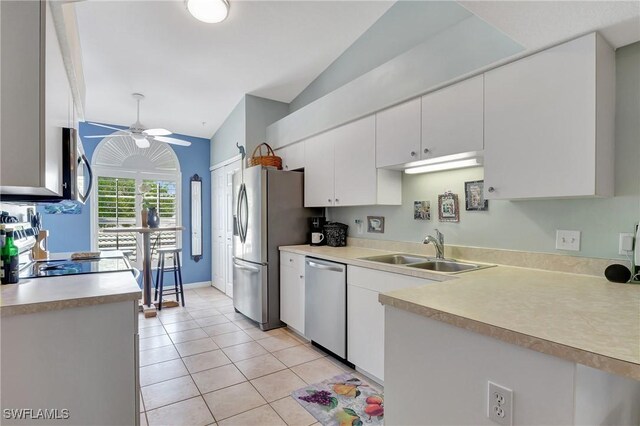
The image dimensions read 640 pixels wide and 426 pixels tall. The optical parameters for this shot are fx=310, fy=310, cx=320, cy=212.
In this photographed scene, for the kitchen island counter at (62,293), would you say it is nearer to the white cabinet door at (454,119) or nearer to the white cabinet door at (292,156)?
the white cabinet door at (454,119)

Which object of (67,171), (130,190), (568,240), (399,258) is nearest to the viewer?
Answer: (67,171)

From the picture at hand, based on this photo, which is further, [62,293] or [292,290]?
[292,290]

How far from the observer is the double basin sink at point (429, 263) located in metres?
2.24

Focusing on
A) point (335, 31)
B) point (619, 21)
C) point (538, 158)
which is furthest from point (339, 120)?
point (619, 21)

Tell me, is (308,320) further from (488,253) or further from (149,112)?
(149,112)

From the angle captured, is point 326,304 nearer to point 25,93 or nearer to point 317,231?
point 317,231

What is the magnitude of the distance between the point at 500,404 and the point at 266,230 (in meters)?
2.77

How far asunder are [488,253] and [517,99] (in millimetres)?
1027

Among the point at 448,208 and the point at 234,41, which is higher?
the point at 234,41

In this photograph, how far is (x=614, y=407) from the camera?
1.01 metres

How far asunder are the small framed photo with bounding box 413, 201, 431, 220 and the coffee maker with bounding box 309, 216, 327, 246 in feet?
3.78

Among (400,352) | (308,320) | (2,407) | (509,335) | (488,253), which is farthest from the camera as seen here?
(308,320)

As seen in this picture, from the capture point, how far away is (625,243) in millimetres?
1586

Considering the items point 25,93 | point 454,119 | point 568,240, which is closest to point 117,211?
point 25,93
